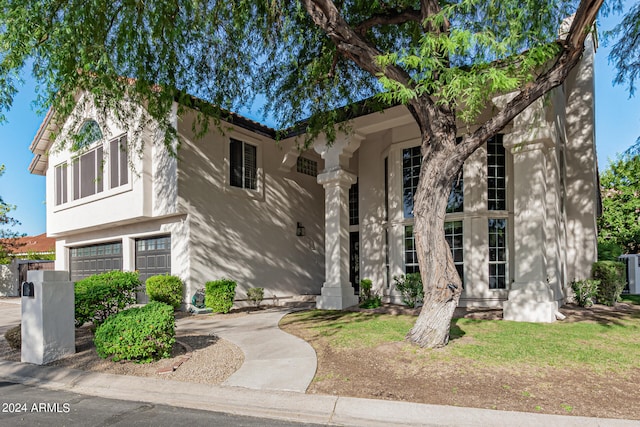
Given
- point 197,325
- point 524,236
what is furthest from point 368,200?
point 197,325

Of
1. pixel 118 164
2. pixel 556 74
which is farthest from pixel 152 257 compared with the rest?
pixel 556 74

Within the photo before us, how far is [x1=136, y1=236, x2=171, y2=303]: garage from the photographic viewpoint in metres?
13.6

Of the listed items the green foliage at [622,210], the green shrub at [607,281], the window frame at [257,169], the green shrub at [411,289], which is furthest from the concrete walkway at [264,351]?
the green foliage at [622,210]

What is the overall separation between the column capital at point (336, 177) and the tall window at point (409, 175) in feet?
5.59

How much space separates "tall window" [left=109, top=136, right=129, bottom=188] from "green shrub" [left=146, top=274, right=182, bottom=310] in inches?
150

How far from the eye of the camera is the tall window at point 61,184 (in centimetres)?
1681

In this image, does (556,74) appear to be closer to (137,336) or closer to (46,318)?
A: (137,336)

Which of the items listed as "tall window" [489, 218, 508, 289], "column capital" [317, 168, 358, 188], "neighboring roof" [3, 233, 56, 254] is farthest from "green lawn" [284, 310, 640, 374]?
"neighboring roof" [3, 233, 56, 254]

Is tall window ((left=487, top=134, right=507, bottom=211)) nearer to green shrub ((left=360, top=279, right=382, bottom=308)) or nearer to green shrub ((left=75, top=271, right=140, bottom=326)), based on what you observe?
green shrub ((left=360, top=279, right=382, bottom=308))

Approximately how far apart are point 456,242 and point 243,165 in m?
7.60

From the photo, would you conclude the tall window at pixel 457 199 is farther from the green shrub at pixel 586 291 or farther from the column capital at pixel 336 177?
the green shrub at pixel 586 291

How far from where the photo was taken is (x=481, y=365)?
5.70 metres

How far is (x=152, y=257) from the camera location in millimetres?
14086

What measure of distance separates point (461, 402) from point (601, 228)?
92.0 ft
